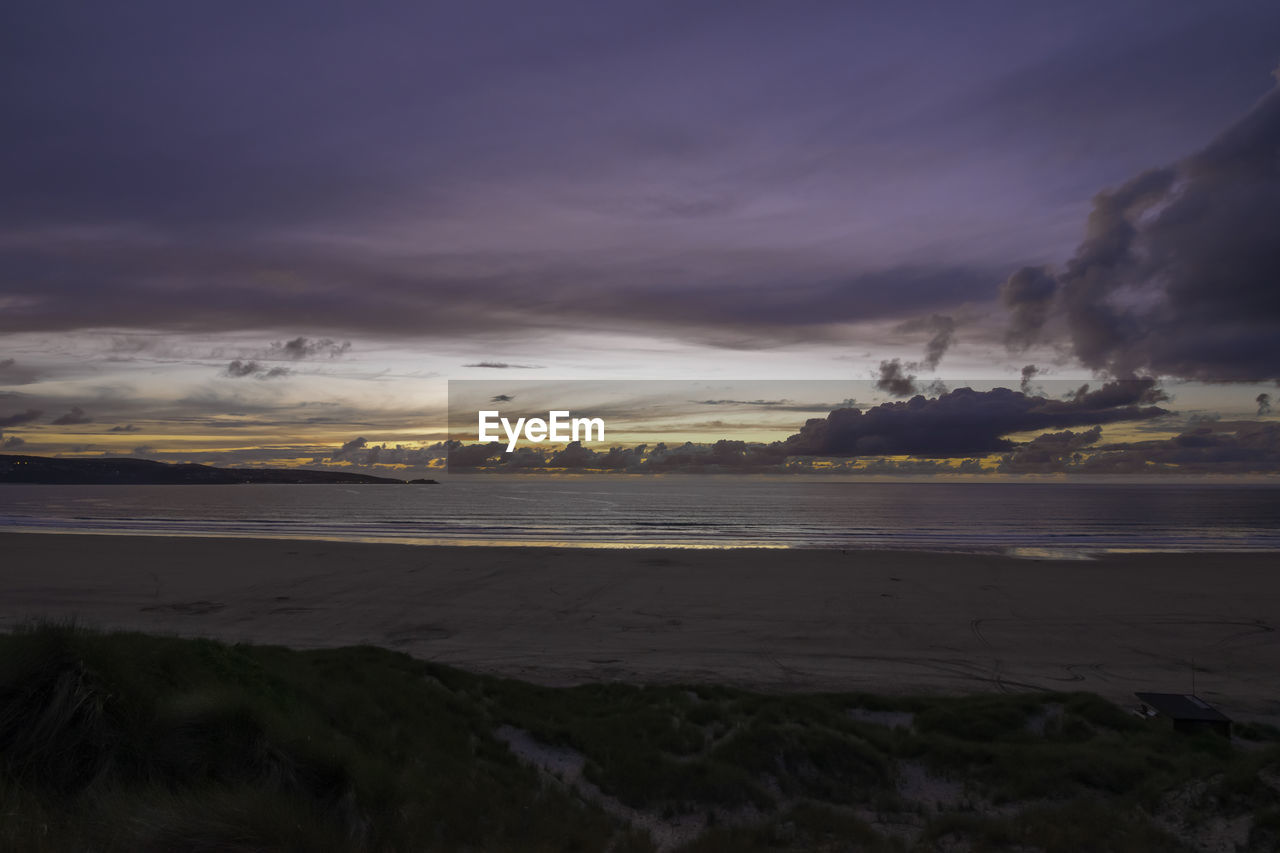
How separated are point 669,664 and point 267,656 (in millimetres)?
7428

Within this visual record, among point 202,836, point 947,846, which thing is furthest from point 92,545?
point 947,846

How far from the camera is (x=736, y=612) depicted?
20.1 meters

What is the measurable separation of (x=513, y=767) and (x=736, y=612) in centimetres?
1291

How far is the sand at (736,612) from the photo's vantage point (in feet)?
46.1

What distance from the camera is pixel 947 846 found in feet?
22.1

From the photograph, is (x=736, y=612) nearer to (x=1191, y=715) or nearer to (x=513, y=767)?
(x=1191, y=715)

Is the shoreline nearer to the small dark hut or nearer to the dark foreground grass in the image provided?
the small dark hut

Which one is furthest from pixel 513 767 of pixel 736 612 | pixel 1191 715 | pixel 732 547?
pixel 732 547

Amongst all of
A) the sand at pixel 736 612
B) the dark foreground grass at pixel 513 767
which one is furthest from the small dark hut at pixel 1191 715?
the sand at pixel 736 612

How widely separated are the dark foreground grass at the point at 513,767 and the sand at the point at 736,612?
3416mm

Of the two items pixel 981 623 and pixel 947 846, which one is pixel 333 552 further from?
pixel 947 846

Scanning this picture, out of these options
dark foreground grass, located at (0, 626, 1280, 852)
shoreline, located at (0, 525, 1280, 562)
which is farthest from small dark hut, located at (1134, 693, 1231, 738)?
shoreline, located at (0, 525, 1280, 562)

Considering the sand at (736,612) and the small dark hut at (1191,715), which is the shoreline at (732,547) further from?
the small dark hut at (1191,715)

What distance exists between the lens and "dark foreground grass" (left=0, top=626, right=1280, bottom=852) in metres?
5.72
